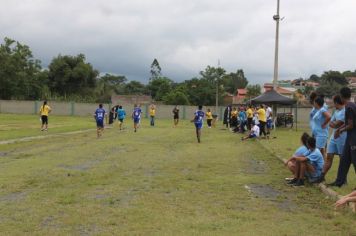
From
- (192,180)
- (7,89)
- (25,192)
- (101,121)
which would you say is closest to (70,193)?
(25,192)

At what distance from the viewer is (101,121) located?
989 inches

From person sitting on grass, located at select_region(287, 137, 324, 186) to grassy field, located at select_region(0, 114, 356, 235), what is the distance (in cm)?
44

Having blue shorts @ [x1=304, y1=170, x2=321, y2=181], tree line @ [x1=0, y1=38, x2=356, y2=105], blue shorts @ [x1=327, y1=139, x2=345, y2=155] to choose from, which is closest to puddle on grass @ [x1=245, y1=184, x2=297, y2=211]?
blue shorts @ [x1=304, y1=170, x2=321, y2=181]

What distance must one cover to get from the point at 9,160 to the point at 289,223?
9582mm

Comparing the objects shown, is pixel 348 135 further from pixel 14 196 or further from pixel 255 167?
pixel 14 196

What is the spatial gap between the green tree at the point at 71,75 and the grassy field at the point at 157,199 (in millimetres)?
65312

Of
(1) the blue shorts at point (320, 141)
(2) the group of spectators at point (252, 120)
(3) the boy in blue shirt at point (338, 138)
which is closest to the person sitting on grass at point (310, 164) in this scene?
(3) the boy in blue shirt at point (338, 138)

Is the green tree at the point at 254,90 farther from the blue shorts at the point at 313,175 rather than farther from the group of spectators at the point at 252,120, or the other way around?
the blue shorts at the point at 313,175

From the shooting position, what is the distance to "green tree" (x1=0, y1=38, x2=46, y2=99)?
71938 mm

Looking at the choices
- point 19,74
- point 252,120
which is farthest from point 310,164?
point 19,74

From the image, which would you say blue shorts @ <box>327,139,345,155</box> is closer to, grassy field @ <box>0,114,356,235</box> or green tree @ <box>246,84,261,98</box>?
grassy field @ <box>0,114,356,235</box>

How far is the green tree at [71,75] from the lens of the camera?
258 ft

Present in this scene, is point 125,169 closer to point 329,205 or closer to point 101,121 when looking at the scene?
point 329,205

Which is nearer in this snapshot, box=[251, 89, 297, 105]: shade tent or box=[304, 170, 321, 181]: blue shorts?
box=[304, 170, 321, 181]: blue shorts
